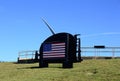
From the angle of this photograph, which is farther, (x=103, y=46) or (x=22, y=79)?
(x=103, y=46)

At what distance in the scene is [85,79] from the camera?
28.6 m

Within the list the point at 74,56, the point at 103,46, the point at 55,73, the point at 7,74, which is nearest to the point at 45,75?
the point at 55,73

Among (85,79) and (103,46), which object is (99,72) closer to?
(85,79)

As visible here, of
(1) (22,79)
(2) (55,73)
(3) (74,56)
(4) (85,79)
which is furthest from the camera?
(3) (74,56)

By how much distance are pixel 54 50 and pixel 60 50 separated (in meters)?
0.88

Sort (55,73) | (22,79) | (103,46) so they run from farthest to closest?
1. (103,46)
2. (55,73)
3. (22,79)

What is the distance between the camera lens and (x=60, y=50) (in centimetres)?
3997

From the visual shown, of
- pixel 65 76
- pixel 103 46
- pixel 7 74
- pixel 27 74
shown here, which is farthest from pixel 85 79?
pixel 103 46

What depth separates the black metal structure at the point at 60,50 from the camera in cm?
3925

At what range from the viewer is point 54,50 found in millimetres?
40594

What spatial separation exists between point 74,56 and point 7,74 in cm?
804

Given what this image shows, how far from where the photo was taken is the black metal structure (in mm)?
39250

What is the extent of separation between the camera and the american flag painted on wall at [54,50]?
39.9 meters

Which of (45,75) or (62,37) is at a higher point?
(62,37)
